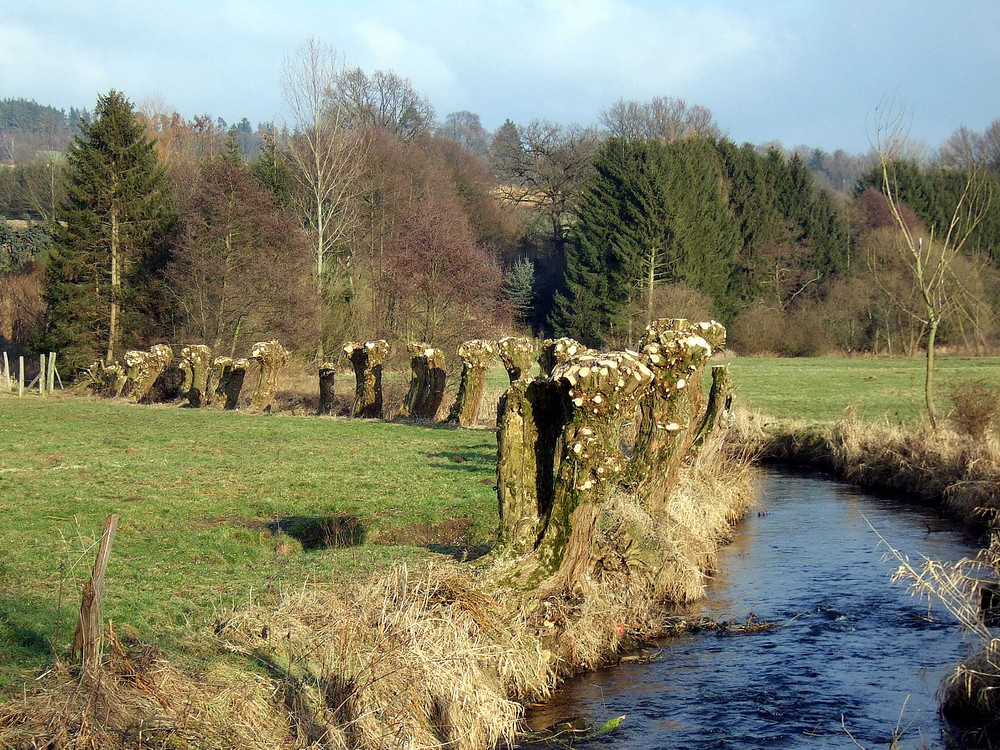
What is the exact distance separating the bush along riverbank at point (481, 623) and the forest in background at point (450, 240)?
14703 mm

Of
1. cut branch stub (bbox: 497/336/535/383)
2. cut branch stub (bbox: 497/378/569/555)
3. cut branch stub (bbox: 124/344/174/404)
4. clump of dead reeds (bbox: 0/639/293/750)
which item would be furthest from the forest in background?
clump of dead reeds (bbox: 0/639/293/750)

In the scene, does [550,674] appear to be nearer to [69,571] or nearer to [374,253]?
[69,571]

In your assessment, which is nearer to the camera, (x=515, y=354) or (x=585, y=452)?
(x=585, y=452)

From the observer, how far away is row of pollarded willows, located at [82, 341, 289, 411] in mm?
32625

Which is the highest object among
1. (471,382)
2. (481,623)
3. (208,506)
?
(471,382)

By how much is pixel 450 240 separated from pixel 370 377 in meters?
9.76

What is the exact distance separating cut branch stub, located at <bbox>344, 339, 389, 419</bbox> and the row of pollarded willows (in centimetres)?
347

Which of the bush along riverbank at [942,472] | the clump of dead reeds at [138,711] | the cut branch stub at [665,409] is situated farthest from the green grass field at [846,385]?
the clump of dead reeds at [138,711]

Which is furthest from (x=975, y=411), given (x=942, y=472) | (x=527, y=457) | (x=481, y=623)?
(x=481, y=623)

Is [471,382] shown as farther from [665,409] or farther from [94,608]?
[94,608]

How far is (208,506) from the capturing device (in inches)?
602

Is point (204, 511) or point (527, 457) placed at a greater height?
point (527, 457)

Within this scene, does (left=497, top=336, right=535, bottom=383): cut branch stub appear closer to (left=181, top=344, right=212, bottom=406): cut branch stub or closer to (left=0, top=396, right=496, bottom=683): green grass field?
(left=0, top=396, right=496, bottom=683): green grass field

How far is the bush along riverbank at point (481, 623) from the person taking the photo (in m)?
6.98
